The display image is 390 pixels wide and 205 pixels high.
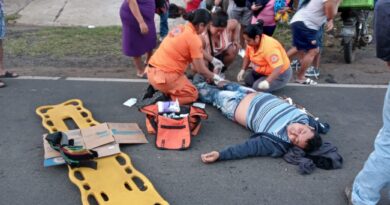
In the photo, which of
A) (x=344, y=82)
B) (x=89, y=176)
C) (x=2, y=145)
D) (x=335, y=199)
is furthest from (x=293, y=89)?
(x=2, y=145)

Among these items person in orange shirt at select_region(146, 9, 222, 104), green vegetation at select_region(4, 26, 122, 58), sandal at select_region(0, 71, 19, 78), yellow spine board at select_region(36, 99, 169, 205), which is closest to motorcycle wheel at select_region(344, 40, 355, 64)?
person in orange shirt at select_region(146, 9, 222, 104)

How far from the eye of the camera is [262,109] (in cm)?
415

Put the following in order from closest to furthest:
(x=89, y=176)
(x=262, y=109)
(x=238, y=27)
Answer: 1. (x=89, y=176)
2. (x=262, y=109)
3. (x=238, y=27)

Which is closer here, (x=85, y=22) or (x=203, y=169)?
(x=203, y=169)

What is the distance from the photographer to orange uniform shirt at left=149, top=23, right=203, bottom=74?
4438 millimetres

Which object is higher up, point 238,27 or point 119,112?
point 238,27

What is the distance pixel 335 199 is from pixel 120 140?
188cm

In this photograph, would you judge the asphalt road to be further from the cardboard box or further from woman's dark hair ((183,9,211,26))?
woman's dark hair ((183,9,211,26))

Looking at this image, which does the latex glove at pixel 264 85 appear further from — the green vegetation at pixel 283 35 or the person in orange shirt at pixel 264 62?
the green vegetation at pixel 283 35

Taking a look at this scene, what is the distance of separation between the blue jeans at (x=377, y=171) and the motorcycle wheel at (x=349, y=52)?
3.65 meters

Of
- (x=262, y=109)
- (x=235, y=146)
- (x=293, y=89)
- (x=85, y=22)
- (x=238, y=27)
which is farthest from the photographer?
(x=85, y=22)

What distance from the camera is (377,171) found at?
2732 mm

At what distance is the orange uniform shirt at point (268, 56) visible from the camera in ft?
15.7

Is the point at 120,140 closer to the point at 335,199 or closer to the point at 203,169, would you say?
the point at 203,169
